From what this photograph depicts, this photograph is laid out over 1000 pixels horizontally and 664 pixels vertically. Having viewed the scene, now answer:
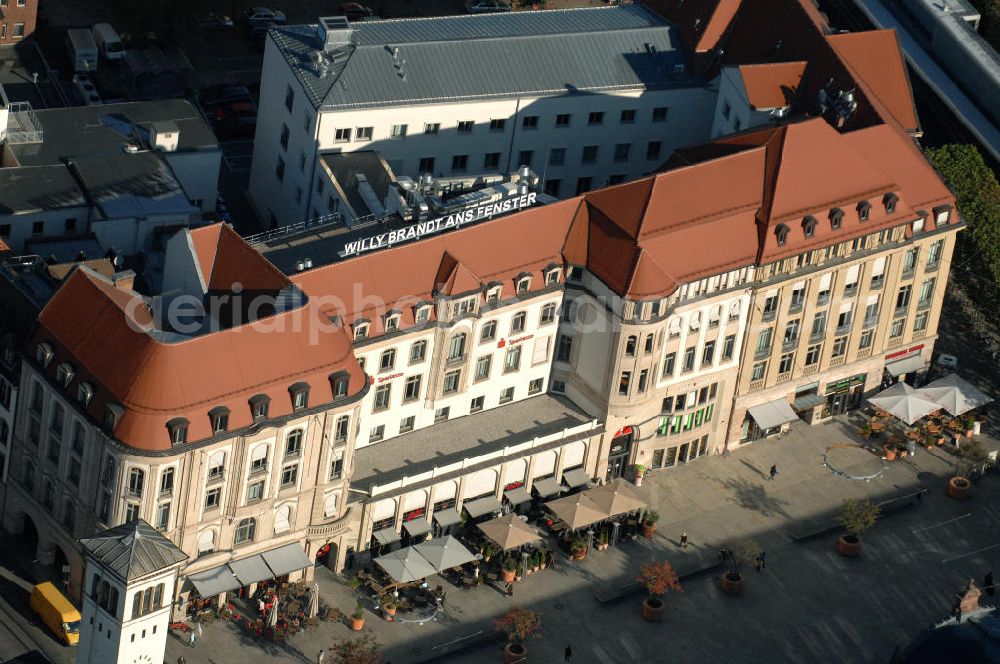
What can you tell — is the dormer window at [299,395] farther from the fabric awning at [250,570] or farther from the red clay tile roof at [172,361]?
the fabric awning at [250,570]

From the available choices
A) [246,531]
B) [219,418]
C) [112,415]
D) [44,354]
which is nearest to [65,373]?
[44,354]

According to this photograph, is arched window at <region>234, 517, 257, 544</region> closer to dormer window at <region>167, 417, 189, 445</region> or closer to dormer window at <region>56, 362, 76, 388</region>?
dormer window at <region>167, 417, 189, 445</region>

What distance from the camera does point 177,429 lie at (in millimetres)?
187875

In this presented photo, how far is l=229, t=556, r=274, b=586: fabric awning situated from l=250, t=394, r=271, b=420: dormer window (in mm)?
13925

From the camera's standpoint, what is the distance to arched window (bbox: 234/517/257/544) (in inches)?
7805

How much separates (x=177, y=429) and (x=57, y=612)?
19068mm

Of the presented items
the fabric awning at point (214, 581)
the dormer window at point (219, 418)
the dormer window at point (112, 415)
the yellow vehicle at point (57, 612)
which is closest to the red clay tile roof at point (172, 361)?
the dormer window at point (112, 415)

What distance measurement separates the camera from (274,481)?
646 feet

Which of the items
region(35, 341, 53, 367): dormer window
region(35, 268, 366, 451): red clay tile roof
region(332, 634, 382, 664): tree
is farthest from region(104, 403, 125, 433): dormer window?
region(332, 634, 382, 664): tree

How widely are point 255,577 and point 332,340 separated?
20.2 meters

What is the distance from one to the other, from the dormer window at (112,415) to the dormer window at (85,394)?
2065 mm

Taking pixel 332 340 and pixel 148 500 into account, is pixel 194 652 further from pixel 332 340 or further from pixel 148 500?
pixel 332 340

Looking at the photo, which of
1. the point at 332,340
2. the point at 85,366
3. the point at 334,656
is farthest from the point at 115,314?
the point at 334,656

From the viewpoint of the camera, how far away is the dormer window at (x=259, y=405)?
19162cm
